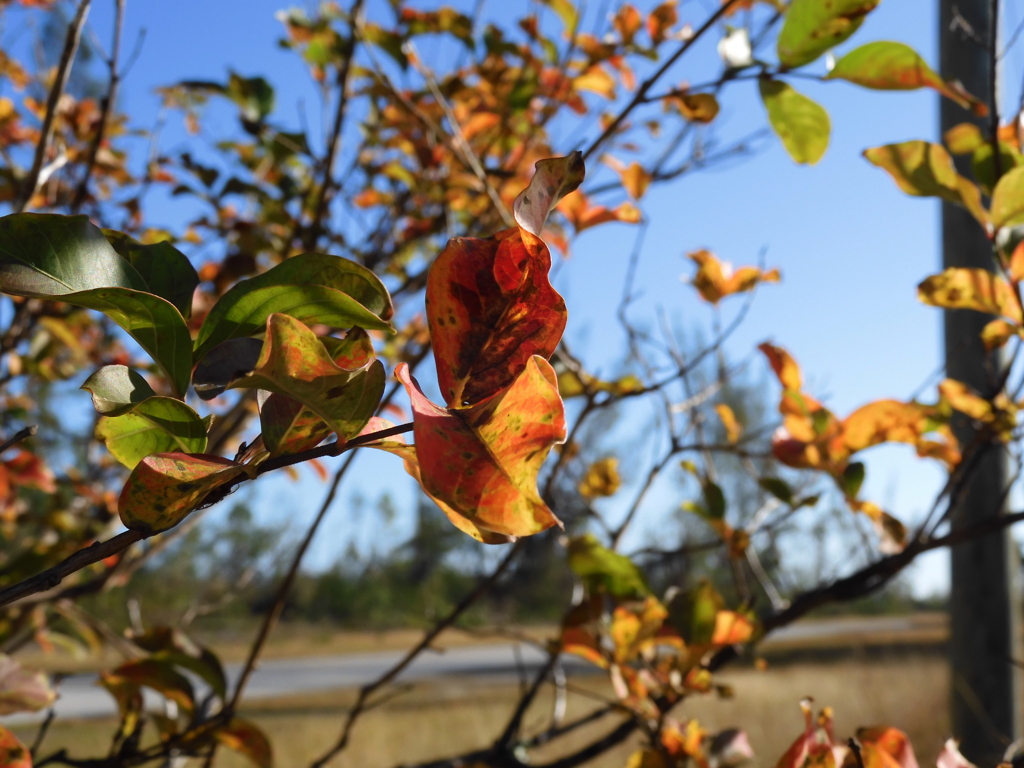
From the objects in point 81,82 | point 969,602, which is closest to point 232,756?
point 969,602

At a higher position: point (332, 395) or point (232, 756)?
point (332, 395)

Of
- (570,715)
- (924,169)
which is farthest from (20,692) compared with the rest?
(570,715)

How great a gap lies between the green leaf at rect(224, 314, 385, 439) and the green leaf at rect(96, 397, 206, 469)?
0.03 metres

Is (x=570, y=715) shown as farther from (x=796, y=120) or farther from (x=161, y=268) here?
(x=161, y=268)

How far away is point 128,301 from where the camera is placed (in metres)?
0.25

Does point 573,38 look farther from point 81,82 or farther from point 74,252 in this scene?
point 81,82

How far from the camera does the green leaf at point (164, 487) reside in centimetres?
24

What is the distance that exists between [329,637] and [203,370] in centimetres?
1215

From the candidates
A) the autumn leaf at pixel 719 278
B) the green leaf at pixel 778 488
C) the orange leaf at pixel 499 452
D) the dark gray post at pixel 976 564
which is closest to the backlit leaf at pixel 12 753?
the orange leaf at pixel 499 452

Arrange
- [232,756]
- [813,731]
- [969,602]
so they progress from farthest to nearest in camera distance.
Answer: [232,756] < [969,602] < [813,731]

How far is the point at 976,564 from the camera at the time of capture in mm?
1456

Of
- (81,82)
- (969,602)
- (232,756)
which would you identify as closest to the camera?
(969,602)

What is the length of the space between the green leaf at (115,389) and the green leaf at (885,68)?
1.62ft

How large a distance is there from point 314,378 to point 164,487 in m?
0.06
